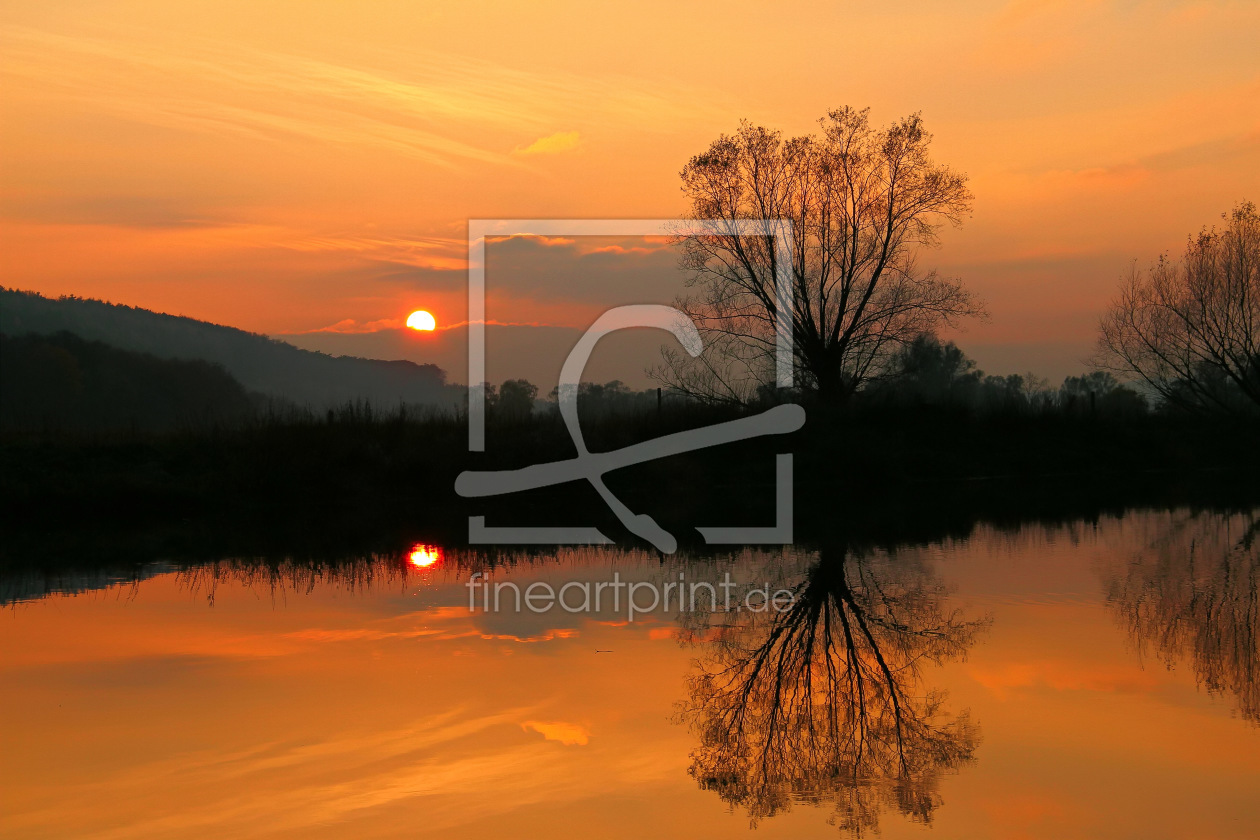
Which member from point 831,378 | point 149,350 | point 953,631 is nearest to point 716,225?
point 831,378

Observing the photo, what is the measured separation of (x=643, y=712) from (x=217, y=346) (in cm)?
6563

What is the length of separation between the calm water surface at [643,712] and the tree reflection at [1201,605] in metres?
0.05

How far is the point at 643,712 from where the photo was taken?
6465 millimetres

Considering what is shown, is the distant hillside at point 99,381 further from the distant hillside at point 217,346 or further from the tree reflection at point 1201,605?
the tree reflection at point 1201,605

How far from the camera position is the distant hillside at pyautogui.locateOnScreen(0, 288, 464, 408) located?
55812mm

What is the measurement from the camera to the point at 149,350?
5912 centimetres

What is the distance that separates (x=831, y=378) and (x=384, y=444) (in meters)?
15.8

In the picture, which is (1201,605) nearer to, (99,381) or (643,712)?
(643,712)

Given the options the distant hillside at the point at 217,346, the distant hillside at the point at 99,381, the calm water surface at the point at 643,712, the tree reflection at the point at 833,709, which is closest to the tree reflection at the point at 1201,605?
the calm water surface at the point at 643,712

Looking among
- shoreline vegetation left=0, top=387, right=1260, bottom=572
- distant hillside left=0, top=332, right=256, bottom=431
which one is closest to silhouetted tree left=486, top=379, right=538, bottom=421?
shoreline vegetation left=0, top=387, right=1260, bottom=572

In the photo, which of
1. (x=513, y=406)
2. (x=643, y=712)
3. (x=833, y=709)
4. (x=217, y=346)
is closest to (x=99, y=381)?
(x=217, y=346)

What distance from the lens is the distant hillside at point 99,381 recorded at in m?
46.1

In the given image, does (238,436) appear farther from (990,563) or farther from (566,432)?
(990,563)

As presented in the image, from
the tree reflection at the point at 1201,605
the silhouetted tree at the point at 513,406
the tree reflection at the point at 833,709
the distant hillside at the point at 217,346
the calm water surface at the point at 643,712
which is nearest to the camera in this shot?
the calm water surface at the point at 643,712
